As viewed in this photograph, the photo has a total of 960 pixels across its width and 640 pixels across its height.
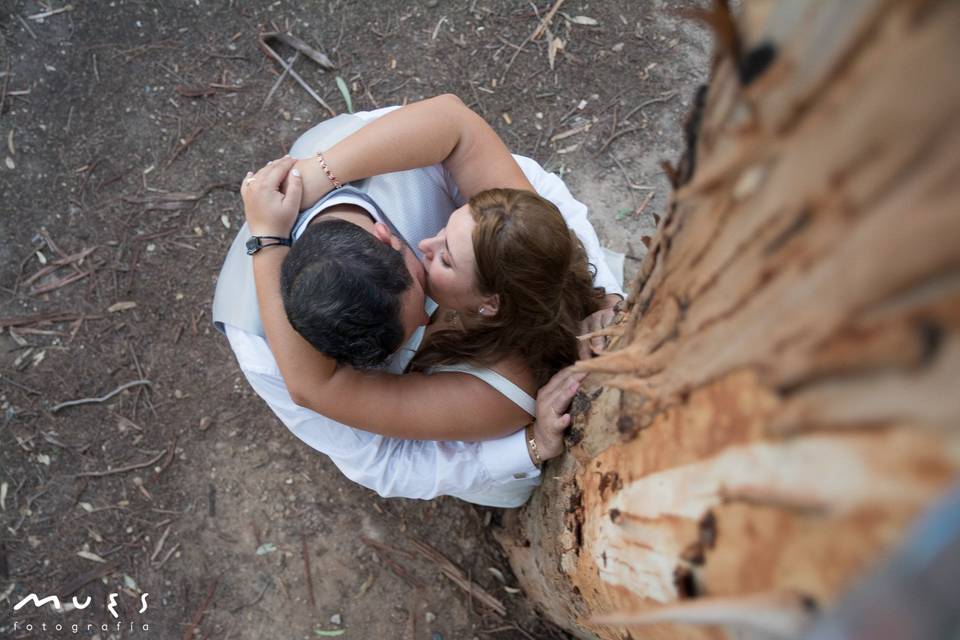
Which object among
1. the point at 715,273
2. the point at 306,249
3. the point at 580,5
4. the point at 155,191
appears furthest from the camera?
the point at 580,5

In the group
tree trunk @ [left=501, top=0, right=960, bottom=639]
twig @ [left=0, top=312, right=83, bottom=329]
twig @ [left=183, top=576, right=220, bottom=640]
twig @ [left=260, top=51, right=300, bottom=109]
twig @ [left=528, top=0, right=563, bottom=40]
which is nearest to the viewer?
tree trunk @ [left=501, top=0, right=960, bottom=639]

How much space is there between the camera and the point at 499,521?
271 cm

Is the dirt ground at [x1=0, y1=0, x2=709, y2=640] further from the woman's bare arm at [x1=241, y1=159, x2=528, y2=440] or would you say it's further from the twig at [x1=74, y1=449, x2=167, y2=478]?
the woman's bare arm at [x1=241, y1=159, x2=528, y2=440]

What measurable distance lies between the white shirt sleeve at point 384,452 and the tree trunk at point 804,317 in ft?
3.58

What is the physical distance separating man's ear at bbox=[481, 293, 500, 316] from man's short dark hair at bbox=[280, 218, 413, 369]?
0.73 ft

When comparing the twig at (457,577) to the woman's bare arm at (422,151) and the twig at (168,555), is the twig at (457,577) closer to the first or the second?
the twig at (168,555)

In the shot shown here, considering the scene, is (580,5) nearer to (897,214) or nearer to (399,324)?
(399,324)

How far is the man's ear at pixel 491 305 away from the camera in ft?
5.79

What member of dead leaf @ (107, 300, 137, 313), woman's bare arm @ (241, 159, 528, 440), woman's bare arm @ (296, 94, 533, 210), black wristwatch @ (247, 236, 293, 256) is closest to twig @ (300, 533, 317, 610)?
woman's bare arm @ (241, 159, 528, 440)

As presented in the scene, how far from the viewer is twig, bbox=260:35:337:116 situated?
309 centimetres

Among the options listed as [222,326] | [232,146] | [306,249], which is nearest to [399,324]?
[306,249]

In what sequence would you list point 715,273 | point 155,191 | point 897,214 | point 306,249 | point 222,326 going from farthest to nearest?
point 155,191 < point 222,326 < point 306,249 < point 715,273 < point 897,214

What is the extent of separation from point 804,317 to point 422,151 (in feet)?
5.19

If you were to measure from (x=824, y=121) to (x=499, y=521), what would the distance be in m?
2.44
